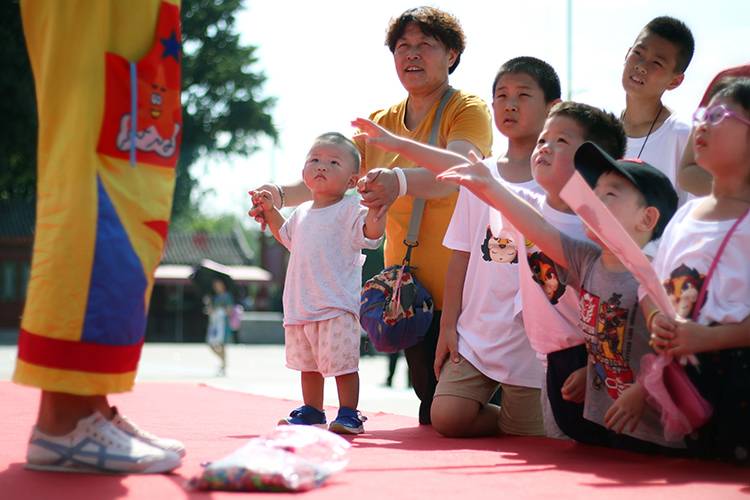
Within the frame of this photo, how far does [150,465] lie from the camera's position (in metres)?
2.88

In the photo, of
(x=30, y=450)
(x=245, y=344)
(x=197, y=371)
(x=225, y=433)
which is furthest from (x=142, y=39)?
(x=245, y=344)

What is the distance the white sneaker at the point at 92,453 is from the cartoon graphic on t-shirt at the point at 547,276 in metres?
1.64

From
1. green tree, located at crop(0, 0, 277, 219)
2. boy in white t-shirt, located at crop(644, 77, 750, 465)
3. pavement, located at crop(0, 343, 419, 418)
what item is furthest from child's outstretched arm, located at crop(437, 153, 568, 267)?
green tree, located at crop(0, 0, 277, 219)

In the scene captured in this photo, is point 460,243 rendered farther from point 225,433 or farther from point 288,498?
point 288,498

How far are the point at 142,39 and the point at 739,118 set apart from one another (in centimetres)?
193

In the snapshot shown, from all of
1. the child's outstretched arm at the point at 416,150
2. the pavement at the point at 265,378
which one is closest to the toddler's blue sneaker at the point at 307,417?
the child's outstretched arm at the point at 416,150

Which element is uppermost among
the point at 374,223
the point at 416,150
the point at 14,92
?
the point at 14,92

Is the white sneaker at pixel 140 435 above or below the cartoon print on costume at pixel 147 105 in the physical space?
below

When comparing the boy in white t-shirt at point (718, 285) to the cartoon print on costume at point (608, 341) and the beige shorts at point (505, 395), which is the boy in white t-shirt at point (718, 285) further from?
the beige shorts at point (505, 395)

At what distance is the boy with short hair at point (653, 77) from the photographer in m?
4.57

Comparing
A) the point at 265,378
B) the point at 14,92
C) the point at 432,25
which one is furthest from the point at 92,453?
the point at 14,92

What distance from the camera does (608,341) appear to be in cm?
347

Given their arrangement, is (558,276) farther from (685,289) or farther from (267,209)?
(267,209)

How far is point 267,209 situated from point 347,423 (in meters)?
1.12
